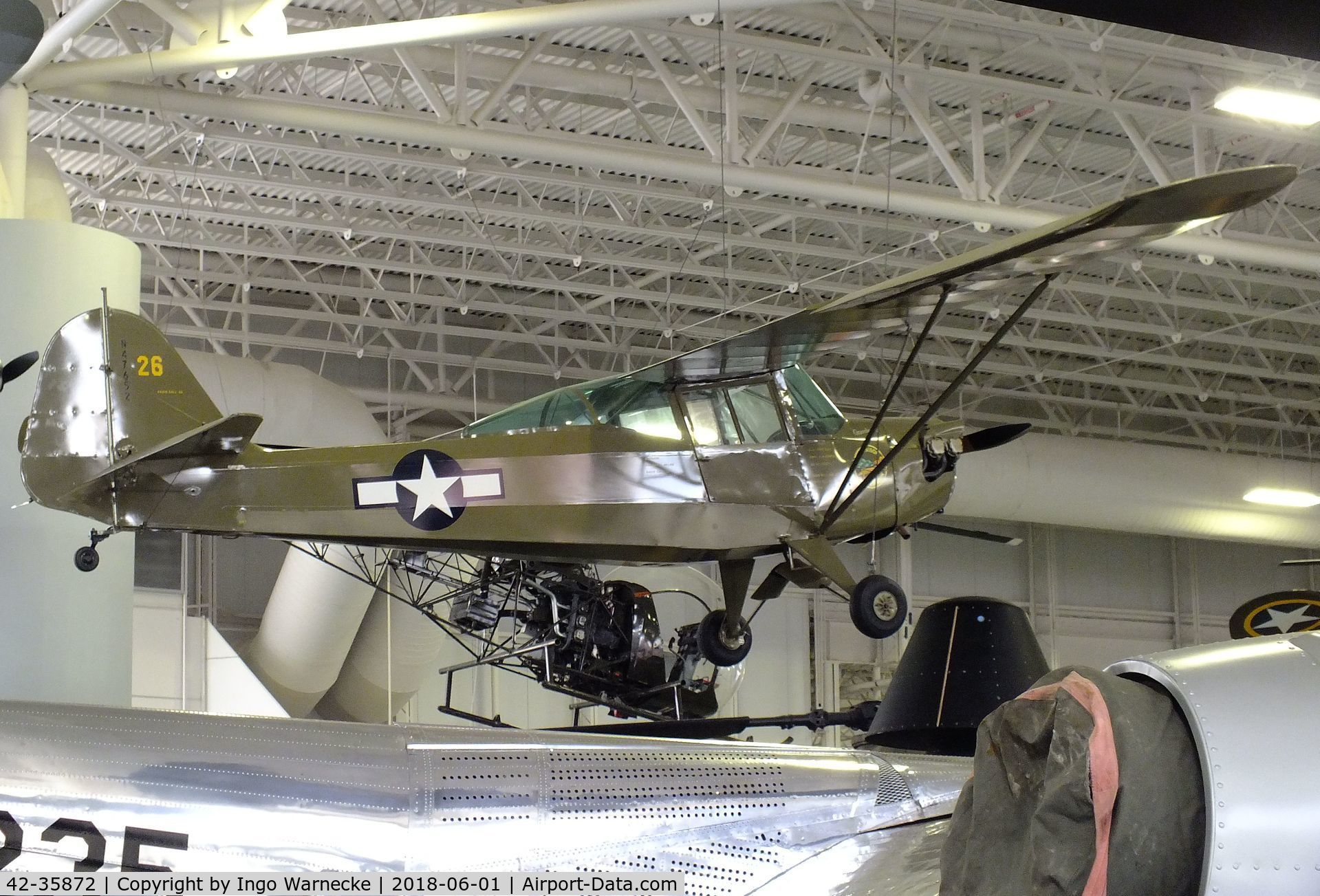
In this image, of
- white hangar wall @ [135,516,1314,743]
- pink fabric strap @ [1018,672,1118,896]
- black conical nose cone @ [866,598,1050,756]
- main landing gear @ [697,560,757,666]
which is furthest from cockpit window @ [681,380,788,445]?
white hangar wall @ [135,516,1314,743]

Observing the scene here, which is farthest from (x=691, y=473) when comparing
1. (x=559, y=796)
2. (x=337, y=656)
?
(x=337, y=656)

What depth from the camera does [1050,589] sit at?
29141 millimetres

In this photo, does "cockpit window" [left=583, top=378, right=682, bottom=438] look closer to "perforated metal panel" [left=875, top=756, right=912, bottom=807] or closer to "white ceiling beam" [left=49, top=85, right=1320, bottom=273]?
"white ceiling beam" [left=49, top=85, right=1320, bottom=273]

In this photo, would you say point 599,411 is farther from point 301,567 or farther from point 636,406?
point 301,567

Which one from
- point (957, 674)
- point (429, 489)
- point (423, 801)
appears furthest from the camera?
point (429, 489)

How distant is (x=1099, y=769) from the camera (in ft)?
9.62

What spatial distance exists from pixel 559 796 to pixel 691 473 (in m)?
5.01

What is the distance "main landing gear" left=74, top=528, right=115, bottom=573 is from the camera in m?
7.36

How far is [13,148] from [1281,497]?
1813cm

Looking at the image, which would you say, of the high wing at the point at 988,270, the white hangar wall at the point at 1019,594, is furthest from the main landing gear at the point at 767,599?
the white hangar wall at the point at 1019,594

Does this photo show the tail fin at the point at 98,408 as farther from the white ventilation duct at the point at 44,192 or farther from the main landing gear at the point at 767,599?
the main landing gear at the point at 767,599

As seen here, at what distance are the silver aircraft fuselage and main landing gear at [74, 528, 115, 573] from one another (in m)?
3.50

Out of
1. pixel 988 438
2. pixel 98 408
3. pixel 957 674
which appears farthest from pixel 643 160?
pixel 957 674

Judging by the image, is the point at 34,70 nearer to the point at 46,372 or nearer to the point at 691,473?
the point at 46,372
